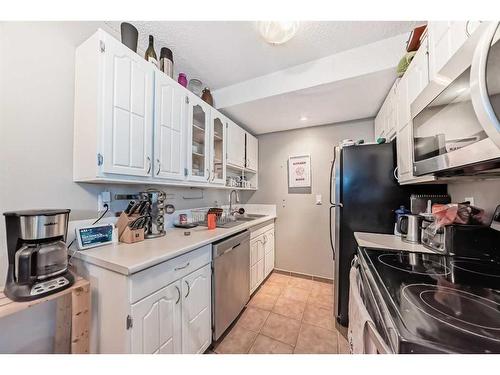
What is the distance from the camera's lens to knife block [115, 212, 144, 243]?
1.20 metres

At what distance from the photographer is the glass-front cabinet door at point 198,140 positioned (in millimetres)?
1644

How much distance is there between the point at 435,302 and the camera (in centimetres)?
60

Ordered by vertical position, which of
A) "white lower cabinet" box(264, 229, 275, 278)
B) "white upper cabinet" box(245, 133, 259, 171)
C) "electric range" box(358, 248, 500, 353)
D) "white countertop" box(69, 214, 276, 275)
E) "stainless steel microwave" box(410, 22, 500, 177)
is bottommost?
"white lower cabinet" box(264, 229, 275, 278)

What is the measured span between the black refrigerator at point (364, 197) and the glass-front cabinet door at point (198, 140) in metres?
1.28

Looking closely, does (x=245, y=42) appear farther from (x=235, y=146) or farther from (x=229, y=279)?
(x=229, y=279)

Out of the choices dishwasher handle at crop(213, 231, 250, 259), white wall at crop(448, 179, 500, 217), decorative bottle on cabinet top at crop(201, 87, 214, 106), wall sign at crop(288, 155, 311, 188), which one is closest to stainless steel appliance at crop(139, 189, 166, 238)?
dishwasher handle at crop(213, 231, 250, 259)

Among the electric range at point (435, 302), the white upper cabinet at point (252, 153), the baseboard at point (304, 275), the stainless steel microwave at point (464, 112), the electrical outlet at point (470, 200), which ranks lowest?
the baseboard at point (304, 275)

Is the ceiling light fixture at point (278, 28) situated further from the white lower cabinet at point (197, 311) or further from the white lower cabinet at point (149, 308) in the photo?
the white lower cabinet at point (197, 311)

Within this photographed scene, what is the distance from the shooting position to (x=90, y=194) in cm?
124

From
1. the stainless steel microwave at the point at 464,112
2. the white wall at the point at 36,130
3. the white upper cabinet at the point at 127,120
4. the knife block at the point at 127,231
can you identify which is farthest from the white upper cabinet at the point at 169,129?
the stainless steel microwave at the point at 464,112

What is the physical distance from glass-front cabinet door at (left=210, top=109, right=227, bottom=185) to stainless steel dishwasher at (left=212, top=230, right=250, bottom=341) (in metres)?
0.70

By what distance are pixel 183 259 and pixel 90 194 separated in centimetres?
78

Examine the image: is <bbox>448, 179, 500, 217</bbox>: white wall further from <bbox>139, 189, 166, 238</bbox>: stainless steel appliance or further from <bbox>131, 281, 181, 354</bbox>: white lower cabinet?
<bbox>139, 189, 166, 238</bbox>: stainless steel appliance
